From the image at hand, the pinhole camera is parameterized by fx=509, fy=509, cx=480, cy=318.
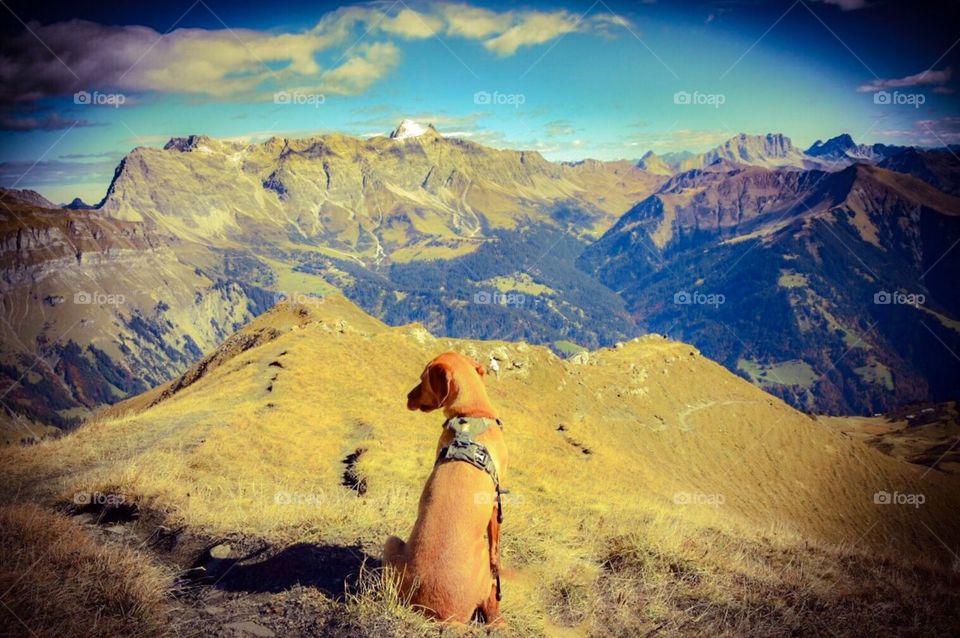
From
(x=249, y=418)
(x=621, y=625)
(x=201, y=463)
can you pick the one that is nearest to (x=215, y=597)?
(x=621, y=625)

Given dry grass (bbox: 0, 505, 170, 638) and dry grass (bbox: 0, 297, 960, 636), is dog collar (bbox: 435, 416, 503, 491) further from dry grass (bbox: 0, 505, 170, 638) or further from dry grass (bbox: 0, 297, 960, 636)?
dry grass (bbox: 0, 505, 170, 638)

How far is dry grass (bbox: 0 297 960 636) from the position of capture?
262 inches

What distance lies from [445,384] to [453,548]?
1.78 m

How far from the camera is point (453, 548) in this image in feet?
16.9

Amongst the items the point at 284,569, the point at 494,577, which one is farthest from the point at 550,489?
the point at 494,577

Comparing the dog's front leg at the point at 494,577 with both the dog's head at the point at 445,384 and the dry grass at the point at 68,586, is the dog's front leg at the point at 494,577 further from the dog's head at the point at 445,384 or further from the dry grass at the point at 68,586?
the dry grass at the point at 68,586

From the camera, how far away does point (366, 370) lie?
32812 mm

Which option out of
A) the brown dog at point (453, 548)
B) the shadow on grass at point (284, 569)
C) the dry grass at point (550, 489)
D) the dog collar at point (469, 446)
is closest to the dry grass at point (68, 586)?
the shadow on grass at point (284, 569)

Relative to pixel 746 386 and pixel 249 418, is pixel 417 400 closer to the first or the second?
pixel 249 418

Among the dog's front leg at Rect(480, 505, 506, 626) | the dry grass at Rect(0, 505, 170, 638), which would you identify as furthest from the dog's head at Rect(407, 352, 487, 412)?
the dry grass at Rect(0, 505, 170, 638)

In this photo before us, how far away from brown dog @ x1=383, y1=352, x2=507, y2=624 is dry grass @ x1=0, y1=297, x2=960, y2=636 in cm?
31

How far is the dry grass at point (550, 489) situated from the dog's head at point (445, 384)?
6.96 ft

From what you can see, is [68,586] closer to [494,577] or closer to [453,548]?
[453,548]

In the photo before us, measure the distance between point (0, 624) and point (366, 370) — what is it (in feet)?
95.6
